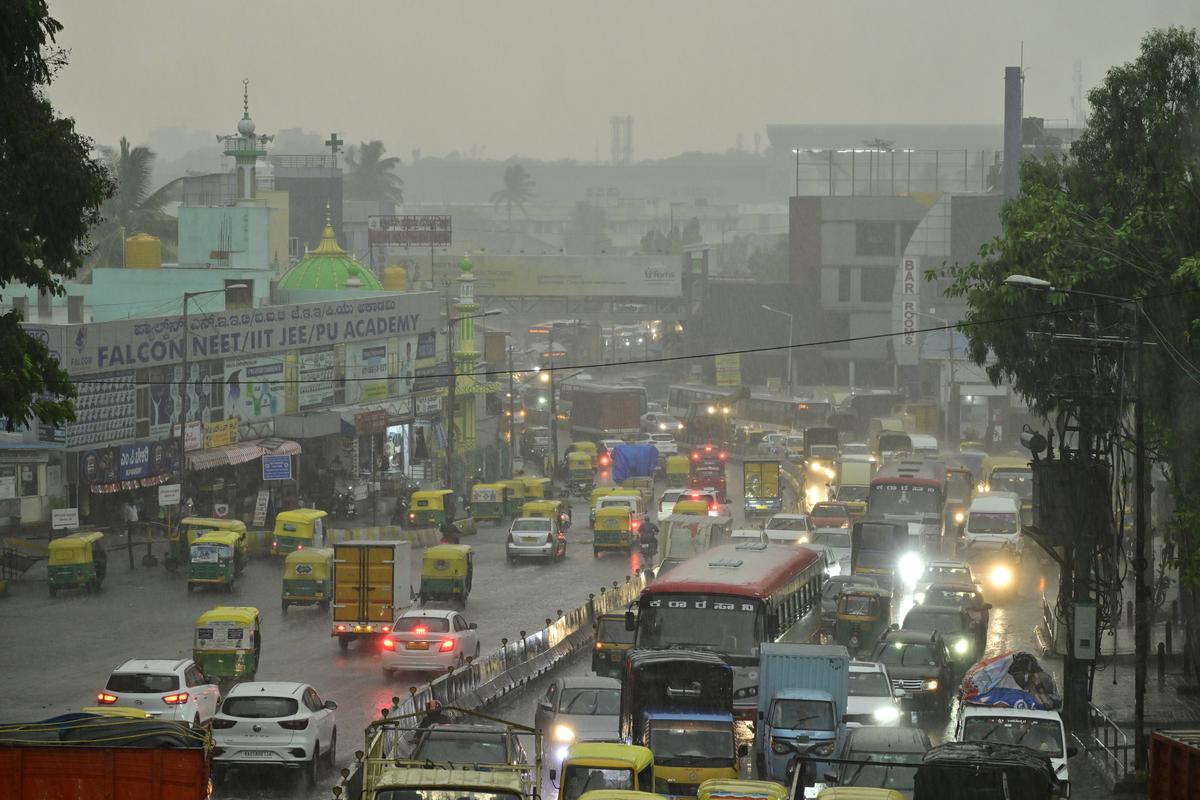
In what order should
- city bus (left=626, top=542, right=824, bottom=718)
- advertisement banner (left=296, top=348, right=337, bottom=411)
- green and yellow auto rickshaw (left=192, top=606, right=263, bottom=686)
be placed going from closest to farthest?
city bus (left=626, top=542, right=824, bottom=718)
green and yellow auto rickshaw (left=192, top=606, right=263, bottom=686)
advertisement banner (left=296, top=348, right=337, bottom=411)

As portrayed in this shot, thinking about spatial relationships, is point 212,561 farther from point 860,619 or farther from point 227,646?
point 860,619

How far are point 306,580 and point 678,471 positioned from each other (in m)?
32.9

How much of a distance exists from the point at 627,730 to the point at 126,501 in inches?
1338

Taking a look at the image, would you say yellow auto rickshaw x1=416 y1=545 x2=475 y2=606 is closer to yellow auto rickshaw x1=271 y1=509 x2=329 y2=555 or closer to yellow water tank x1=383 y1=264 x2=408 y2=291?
yellow auto rickshaw x1=271 y1=509 x2=329 y2=555

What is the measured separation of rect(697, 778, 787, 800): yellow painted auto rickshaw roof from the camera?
17812 millimetres

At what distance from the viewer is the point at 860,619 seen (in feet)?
116

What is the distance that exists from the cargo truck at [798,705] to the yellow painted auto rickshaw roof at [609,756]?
2.76 m

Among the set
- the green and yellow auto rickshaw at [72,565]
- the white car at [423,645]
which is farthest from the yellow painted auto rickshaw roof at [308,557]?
the white car at [423,645]

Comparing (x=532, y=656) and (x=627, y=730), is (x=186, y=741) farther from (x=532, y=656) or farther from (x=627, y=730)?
(x=532, y=656)

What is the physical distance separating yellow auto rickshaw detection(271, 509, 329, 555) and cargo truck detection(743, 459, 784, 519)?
17.8m

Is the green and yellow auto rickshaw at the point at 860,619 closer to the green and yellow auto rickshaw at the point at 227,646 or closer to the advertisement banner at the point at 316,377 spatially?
the green and yellow auto rickshaw at the point at 227,646

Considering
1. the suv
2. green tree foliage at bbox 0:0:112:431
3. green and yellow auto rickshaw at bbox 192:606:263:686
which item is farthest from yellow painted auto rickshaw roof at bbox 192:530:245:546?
green tree foliage at bbox 0:0:112:431

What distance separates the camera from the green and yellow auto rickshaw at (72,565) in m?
42.0

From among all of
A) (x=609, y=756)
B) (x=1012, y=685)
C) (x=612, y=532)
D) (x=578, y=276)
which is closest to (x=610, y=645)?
(x=1012, y=685)
